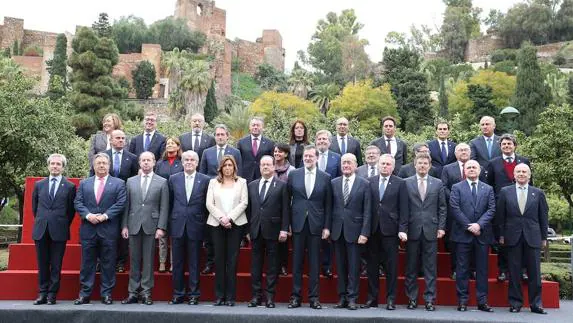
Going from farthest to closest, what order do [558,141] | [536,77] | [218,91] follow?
[218,91]
[536,77]
[558,141]

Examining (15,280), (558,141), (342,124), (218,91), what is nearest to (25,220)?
(15,280)

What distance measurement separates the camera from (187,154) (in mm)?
6605

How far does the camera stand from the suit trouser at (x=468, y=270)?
6.39 m

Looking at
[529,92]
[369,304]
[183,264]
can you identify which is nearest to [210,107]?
[529,92]

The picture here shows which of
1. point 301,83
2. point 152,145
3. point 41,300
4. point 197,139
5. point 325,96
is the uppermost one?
point 301,83

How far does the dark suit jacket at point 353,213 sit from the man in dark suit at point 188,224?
1373mm

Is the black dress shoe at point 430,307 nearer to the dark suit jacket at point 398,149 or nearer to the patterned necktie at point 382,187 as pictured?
the patterned necktie at point 382,187

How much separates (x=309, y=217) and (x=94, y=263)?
2.24 meters

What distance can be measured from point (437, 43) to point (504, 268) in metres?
73.8

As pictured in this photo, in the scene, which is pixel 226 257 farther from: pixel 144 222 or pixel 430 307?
pixel 430 307

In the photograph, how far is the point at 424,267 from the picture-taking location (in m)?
6.45

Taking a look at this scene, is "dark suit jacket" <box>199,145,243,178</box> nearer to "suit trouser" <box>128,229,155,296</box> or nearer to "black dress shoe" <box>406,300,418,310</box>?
"suit trouser" <box>128,229,155,296</box>

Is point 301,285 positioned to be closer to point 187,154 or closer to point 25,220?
point 187,154

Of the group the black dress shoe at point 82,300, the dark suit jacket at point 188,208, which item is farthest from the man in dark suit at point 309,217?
the black dress shoe at point 82,300
